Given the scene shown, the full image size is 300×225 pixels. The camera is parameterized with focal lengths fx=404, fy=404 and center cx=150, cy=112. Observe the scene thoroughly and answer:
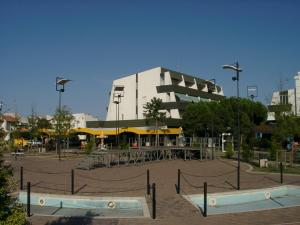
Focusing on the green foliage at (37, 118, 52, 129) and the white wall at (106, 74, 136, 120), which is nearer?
the green foliage at (37, 118, 52, 129)

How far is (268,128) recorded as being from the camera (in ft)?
215

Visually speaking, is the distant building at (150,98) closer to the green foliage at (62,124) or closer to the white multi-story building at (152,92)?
the white multi-story building at (152,92)

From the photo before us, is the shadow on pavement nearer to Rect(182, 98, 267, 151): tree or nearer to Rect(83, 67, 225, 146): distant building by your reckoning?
Rect(182, 98, 267, 151): tree

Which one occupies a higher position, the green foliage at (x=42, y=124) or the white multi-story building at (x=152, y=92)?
the white multi-story building at (x=152, y=92)

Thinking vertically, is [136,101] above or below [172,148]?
above

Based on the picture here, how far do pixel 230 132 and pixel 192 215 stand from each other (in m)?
53.5

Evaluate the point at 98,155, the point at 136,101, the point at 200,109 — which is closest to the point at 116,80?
the point at 136,101

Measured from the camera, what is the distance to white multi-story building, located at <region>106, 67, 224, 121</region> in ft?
253

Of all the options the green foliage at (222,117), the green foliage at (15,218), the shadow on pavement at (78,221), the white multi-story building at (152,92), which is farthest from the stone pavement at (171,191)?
the white multi-story building at (152,92)

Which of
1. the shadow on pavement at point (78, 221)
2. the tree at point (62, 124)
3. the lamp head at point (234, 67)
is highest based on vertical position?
the lamp head at point (234, 67)

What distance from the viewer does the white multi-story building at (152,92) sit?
77.1 meters

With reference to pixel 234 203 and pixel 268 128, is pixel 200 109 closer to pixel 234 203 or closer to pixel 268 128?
pixel 268 128

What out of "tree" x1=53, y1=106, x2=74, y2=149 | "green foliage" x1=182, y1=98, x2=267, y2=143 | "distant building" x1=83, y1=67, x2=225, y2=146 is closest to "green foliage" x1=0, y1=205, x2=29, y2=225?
"tree" x1=53, y1=106, x2=74, y2=149

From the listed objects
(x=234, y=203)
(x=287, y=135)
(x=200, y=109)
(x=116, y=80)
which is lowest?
(x=234, y=203)
